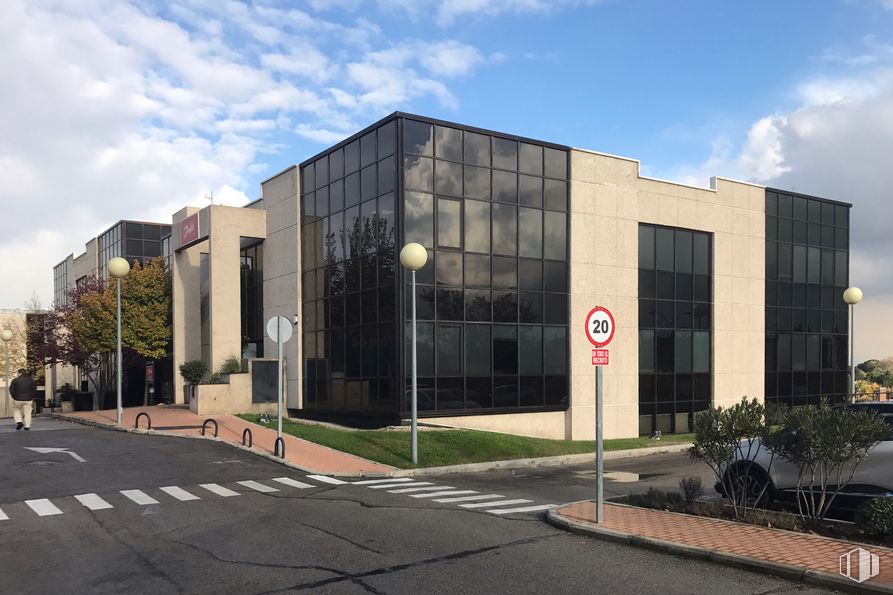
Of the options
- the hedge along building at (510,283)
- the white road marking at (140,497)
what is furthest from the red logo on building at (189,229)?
the white road marking at (140,497)

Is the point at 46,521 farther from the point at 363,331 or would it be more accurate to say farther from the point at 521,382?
the point at 521,382

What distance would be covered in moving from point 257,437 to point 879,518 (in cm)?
1631

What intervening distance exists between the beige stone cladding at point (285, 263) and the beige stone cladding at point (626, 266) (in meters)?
10.6

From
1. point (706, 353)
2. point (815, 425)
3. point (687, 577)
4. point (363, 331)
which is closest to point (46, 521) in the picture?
point (687, 577)

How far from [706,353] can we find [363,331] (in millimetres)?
15130

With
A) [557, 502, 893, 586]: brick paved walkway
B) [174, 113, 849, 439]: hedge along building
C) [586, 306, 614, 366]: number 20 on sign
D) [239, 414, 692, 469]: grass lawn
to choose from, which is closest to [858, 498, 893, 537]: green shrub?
[557, 502, 893, 586]: brick paved walkway

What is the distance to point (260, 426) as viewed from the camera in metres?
23.2

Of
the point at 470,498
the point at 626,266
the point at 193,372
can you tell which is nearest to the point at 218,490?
the point at 470,498

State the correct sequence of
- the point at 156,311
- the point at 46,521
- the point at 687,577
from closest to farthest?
the point at 687,577
the point at 46,521
the point at 156,311

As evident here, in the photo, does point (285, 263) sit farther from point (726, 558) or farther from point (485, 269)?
point (726, 558)

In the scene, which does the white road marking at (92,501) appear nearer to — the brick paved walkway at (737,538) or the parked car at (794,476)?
the brick paved walkway at (737,538)

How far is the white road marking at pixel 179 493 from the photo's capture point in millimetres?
12305

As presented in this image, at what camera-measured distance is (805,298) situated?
111ft

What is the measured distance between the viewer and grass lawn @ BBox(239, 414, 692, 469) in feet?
57.1
